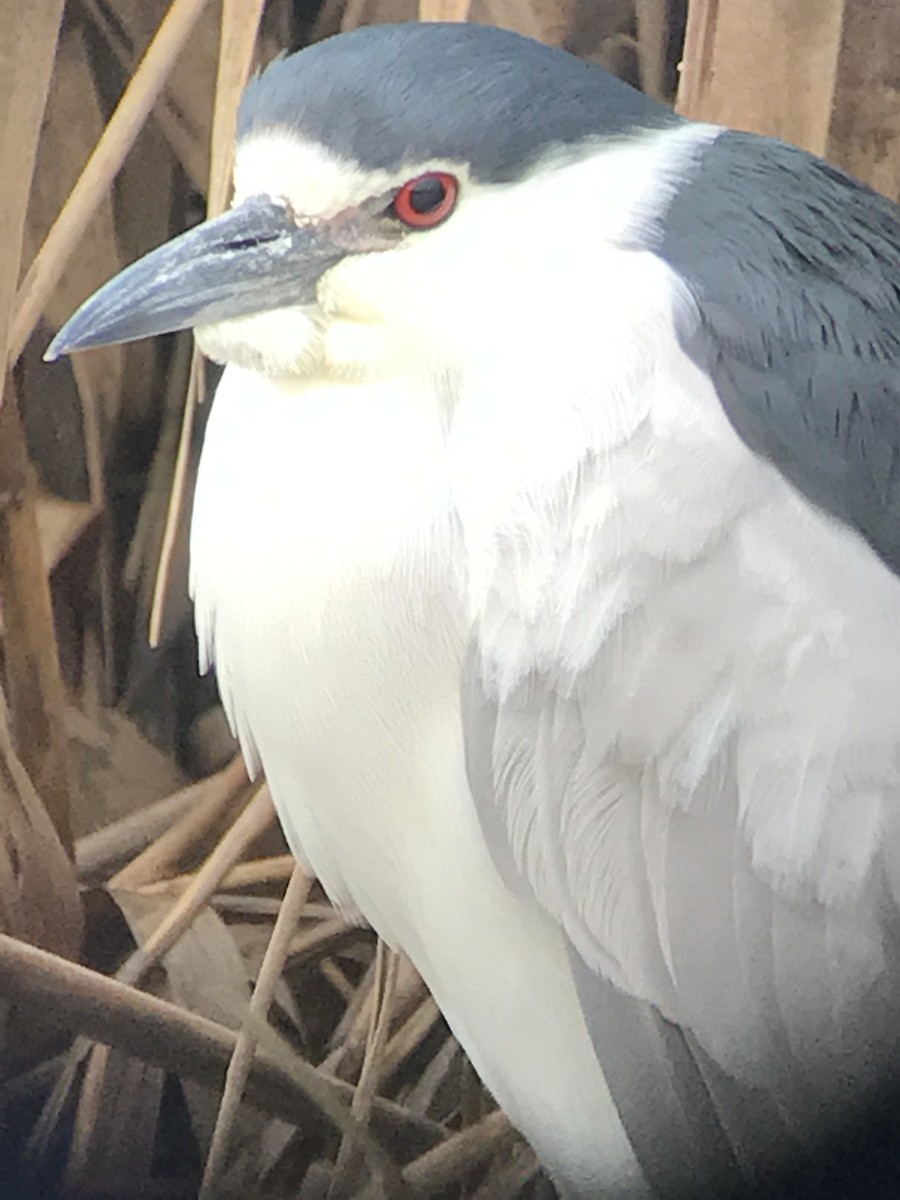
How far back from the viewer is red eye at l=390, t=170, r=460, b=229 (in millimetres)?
531

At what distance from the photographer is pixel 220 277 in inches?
21.6

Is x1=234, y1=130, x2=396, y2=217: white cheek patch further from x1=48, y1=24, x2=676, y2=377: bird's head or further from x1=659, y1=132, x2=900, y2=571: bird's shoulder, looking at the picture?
x1=659, y1=132, x2=900, y2=571: bird's shoulder

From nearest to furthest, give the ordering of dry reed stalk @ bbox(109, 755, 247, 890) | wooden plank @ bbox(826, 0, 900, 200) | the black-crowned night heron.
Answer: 1. the black-crowned night heron
2. wooden plank @ bbox(826, 0, 900, 200)
3. dry reed stalk @ bbox(109, 755, 247, 890)

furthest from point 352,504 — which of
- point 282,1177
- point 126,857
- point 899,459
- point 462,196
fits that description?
point 282,1177

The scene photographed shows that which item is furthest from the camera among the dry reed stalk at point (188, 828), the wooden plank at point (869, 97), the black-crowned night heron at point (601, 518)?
→ the dry reed stalk at point (188, 828)

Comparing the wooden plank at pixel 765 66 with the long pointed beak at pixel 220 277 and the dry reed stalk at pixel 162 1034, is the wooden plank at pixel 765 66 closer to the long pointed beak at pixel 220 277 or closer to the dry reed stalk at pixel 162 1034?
the long pointed beak at pixel 220 277

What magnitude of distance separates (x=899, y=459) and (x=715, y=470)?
10 centimetres

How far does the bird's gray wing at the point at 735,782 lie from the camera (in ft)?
1.69

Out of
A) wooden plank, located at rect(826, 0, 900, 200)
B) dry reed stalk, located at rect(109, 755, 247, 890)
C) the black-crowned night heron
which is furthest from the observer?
dry reed stalk, located at rect(109, 755, 247, 890)

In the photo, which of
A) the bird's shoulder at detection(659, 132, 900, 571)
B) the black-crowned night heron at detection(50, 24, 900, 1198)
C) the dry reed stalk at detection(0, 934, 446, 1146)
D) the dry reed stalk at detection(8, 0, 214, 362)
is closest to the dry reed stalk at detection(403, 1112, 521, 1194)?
the dry reed stalk at detection(0, 934, 446, 1146)

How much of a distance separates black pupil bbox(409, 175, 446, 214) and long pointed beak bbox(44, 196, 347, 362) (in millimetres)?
41

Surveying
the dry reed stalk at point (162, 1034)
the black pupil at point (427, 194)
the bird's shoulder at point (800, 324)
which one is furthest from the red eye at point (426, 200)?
the dry reed stalk at point (162, 1034)

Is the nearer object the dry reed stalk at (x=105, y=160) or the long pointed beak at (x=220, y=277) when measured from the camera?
the long pointed beak at (x=220, y=277)

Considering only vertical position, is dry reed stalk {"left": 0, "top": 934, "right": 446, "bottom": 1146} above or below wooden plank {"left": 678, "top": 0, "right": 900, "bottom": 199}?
below
